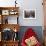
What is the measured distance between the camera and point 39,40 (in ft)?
18.2

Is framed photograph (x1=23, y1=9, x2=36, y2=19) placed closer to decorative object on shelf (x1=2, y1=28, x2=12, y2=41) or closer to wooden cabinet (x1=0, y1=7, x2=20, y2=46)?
wooden cabinet (x1=0, y1=7, x2=20, y2=46)

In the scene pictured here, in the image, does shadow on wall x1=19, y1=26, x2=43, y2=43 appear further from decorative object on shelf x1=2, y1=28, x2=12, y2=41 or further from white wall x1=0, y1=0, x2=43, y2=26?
decorative object on shelf x1=2, y1=28, x2=12, y2=41

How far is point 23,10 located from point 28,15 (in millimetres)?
258

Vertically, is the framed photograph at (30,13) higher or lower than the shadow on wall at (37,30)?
higher

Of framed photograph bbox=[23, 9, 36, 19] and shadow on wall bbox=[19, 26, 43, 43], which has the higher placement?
framed photograph bbox=[23, 9, 36, 19]

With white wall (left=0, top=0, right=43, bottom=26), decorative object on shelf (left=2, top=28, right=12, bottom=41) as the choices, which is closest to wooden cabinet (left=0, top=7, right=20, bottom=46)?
decorative object on shelf (left=2, top=28, right=12, bottom=41)

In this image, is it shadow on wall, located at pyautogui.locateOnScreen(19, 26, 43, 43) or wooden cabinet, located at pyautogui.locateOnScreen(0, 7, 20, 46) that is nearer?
wooden cabinet, located at pyautogui.locateOnScreen(0, 7, 20, 46)

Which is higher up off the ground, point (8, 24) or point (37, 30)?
point (8, 24)

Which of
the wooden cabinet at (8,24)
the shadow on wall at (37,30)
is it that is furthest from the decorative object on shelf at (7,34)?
the shadow on wall at (37,30)

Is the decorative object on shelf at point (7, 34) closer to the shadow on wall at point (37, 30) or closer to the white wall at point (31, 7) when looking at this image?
the shadow on wall at point (37, 30)

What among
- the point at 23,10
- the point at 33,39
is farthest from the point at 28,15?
the point at 33,39

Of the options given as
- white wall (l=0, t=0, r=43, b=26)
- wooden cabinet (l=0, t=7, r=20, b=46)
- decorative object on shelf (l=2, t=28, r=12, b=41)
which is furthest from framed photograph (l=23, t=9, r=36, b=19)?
decorative object on shelf (l=2, t=28, r=12, b=41)

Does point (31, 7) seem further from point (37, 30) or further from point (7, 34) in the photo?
point (7, 34)

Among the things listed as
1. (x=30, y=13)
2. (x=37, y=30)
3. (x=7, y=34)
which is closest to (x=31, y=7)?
(x=30, y=13)
